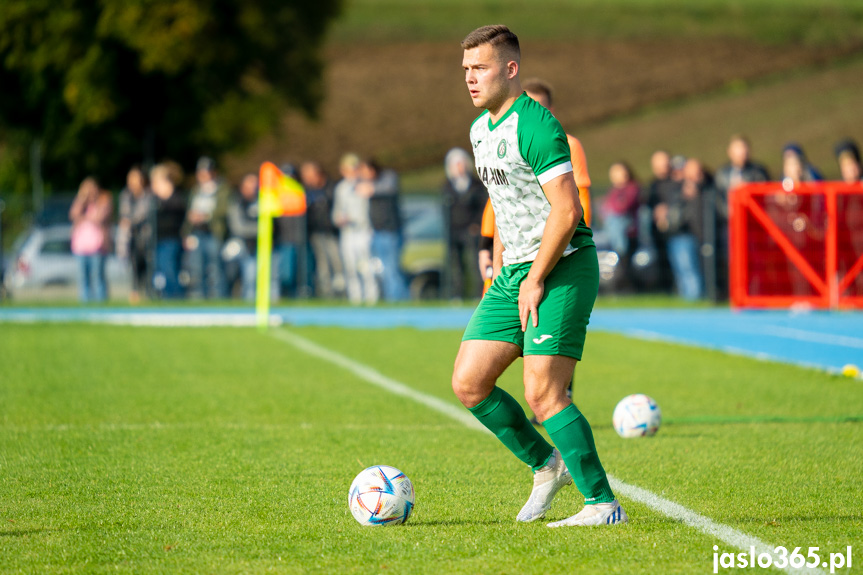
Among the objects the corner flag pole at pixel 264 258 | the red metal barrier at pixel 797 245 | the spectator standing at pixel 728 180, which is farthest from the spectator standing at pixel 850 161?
the corner flag pole at pixel 264 258

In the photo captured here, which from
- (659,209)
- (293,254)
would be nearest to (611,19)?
(293,254)

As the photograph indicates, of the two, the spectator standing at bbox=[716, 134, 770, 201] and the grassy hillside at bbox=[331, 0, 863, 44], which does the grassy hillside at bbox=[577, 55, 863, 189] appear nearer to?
the grassy hillside at bbox=[331, 0, 863, 44]

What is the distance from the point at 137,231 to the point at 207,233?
1.79 metres

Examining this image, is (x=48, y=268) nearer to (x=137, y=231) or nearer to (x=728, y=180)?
(x=137, y=231)

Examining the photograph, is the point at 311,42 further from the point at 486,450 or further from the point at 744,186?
the point at 486,450

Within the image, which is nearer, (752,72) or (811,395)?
(811,395)

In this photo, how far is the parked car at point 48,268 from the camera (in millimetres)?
22719

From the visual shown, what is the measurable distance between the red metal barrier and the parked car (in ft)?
35.7

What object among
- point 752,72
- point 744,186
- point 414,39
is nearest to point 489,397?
point 744,186

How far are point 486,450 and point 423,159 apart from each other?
2069 inches

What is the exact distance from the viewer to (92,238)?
2081cm

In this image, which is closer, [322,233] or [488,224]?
[488,224]

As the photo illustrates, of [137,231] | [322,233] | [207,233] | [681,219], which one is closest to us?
[681,219]

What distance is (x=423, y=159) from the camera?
2347 inches
